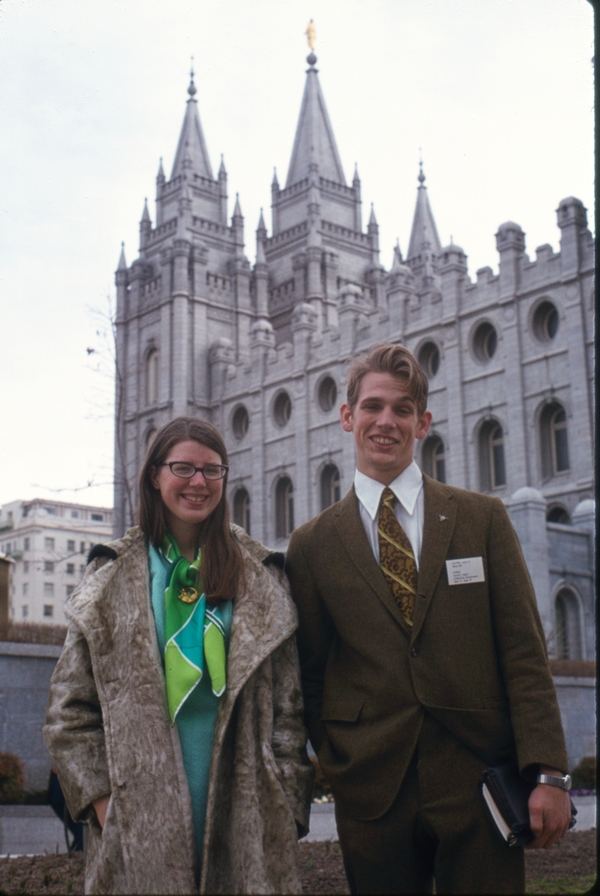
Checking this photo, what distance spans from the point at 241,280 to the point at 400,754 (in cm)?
4152

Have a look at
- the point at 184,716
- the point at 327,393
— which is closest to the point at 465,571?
the point at 184,716

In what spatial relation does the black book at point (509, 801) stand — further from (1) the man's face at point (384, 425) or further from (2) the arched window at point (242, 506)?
(2) the arched window at point (242, 506)

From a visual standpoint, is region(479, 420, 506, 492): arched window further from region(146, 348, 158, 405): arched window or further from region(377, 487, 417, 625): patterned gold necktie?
region(377, 487, 417, 625): patterned gold necktie

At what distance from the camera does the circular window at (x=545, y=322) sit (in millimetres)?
28875

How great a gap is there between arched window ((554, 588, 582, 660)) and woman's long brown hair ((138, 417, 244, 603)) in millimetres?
21842

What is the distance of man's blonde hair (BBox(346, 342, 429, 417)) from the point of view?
12.5ft

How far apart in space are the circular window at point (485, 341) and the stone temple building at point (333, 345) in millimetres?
45

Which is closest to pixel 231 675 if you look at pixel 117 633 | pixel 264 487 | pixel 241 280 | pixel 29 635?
pixel 117 633

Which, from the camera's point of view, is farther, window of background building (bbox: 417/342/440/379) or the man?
window of background building (bbox: 417/342/440/379)

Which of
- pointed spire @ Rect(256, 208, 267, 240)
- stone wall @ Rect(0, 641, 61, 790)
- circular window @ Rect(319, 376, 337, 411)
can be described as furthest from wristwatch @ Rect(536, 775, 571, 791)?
pointed spire @ Rect(256, 208, 267, 240)

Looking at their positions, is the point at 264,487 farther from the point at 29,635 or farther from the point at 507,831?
the point at 507,831

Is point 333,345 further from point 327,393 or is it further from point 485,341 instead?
point 485,341

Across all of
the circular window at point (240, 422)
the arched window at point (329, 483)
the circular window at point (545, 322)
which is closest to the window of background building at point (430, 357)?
the circular window at point (545, 322)

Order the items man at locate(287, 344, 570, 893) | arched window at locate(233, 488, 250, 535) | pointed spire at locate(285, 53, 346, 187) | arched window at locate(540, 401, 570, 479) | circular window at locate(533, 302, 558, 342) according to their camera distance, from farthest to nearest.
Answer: pointed spire at locate(285, 53, 346, 187) → arched window at locate(233, 488, 250, 535) → circular window at locate(533, 302, 558, 342) → arched window at locate(540, 401, 570, 479) → man at locate(287, 344, 570, 893)
